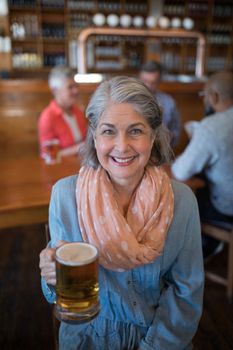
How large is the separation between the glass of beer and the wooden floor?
1105mm

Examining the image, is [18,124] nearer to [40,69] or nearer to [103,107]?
[103,107]

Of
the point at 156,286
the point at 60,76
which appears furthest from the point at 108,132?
the point at 60,76

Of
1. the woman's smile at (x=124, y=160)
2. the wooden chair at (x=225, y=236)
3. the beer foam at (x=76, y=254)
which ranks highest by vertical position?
the woman's smile at (x=124, y=160)

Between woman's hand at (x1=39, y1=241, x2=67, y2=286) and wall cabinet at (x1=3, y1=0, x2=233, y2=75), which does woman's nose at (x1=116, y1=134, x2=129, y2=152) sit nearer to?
woman's hand at (x1=39, y1=241, x2=67, y2=286)

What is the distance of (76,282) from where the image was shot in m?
0.78

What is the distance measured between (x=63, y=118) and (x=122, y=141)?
1670mm

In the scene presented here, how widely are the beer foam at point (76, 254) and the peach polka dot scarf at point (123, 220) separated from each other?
0.67 ft

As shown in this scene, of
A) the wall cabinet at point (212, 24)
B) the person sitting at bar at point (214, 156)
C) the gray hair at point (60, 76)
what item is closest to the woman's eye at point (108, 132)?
the person sitting at bar at point (214, 156)

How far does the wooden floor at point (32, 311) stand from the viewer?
5.91 ft

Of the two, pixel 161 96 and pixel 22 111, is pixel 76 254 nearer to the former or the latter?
pixel 161 96

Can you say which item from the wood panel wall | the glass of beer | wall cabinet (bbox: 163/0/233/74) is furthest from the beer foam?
wall cabinet (bbox: 163/0/233/74)

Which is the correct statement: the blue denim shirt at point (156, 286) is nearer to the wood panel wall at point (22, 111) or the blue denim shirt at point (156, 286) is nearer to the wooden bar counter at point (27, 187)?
the wooden bar counter at point (27, 187)

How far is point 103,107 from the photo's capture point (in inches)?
40.0

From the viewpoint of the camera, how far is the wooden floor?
180 centimetres
